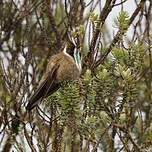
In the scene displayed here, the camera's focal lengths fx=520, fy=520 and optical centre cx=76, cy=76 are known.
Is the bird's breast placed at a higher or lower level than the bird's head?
lower

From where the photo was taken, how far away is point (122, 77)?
1724mm

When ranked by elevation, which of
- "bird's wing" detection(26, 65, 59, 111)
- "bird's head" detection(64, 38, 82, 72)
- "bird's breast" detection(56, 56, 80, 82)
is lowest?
"bird's wing" detection(26, 65, 59, 111)

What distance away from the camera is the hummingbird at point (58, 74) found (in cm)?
194

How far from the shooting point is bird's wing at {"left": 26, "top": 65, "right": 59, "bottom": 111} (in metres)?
1.93

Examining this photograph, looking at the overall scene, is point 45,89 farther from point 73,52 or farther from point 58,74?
point 73,52

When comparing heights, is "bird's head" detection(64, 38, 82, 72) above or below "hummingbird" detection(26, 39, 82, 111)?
above

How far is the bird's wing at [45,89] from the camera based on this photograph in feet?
6.34

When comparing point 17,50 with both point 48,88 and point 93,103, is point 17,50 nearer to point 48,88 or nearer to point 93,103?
point 48,88

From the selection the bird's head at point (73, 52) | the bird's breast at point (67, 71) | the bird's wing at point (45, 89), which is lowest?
the bird's wing at point (45, 89)

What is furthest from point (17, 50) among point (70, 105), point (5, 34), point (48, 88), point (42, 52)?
point (70, 105)

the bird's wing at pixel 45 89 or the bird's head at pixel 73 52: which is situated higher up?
the bird's head at pixel 73 52

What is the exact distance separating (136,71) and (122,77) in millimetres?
133

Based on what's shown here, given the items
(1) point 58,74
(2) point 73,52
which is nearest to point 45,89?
(1) point 58,74


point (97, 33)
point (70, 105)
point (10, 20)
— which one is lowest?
point (70, 105)
